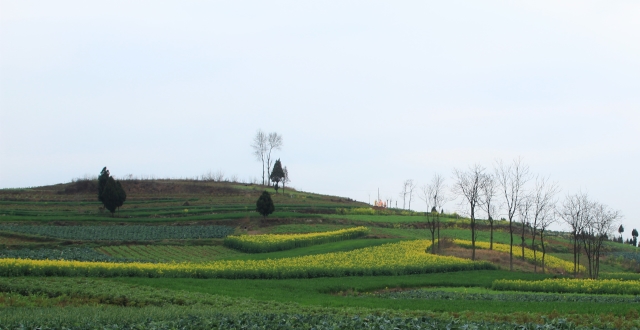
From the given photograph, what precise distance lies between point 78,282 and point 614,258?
56.2 meters

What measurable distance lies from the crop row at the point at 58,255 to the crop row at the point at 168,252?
2.29 metres

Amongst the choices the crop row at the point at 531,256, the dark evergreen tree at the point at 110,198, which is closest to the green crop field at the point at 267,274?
the crop row at the point at 531,256

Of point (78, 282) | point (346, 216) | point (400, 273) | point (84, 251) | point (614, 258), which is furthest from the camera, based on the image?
point (346, 216)

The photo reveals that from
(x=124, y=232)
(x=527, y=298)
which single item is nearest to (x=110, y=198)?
(x=124, y=232)

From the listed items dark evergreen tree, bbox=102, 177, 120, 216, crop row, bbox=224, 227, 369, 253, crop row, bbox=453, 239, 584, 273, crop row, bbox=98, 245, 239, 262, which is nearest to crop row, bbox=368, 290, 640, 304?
crop row, bbox=98, 245, 239, 262

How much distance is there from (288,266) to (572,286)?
1637cm

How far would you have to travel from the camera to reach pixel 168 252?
4625 centimetres

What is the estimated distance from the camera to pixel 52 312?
55.6ft

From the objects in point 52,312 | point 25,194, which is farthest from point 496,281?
point 25,194

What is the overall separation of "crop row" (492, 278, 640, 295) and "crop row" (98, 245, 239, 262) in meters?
21.4

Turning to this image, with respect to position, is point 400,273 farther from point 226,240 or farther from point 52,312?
point 52,312

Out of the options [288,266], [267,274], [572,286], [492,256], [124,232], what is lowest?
[267,274]

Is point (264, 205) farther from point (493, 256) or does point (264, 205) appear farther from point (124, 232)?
point (493, 256)

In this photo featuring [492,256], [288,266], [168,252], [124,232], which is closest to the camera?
[288,266]
